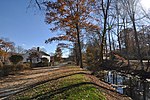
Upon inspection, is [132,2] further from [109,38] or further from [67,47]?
[109,38]

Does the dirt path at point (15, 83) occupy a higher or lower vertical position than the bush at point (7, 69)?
lower

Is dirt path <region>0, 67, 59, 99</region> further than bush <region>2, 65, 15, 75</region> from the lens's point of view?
No

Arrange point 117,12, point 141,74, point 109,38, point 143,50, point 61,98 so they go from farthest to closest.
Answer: point 143,50 → point 109,38 → point 117,12 → point 141,74 → point 61,98

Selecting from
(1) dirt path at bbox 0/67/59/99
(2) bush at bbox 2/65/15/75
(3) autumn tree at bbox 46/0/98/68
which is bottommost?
(1) dirt path at bbox 0/67/59/99

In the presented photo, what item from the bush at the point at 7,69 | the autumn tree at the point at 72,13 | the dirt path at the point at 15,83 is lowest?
the dirt path at the point at 15,83

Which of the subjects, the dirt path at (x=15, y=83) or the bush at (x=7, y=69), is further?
the bush at (x=7, y=69)

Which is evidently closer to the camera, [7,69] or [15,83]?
[15,83]

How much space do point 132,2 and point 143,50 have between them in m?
28.7

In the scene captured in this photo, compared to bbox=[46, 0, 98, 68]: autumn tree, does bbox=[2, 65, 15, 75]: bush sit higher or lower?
lower

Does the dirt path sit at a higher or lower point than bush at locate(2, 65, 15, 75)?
lower

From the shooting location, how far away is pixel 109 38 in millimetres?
Answer: 55312

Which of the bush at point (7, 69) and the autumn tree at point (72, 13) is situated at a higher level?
the autumn tree at point (72, 13)

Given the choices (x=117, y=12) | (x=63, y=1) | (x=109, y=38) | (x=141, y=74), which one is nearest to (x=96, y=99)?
(x=63, y=1)

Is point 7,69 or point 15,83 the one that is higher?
point 7,69
